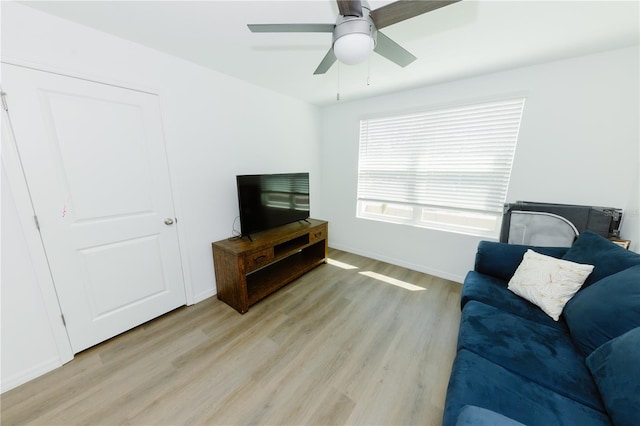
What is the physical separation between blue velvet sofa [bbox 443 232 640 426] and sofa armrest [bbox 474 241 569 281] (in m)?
0.25

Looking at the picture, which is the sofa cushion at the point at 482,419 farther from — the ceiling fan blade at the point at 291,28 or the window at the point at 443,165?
the window at the point at 443,165

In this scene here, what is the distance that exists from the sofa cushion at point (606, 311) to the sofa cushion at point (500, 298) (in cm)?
15

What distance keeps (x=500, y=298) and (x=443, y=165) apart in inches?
65.0

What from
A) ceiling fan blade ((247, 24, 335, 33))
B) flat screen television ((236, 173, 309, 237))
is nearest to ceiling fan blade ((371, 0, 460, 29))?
ceiling fan blade ((247, 24, 335, 33))

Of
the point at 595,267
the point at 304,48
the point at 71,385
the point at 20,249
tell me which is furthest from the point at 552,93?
the point at 71,385

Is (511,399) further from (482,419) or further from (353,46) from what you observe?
(353,46)

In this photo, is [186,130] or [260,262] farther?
[260,262]

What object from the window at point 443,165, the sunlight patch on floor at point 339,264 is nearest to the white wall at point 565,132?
the window at point 443,165

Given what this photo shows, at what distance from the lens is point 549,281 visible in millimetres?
1521

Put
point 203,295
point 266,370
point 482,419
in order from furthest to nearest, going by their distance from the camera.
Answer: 1. point 203,295
2. point 266,370
3. point 482,419

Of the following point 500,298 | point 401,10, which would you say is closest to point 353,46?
point 401,10

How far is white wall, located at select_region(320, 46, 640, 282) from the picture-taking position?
1878 mm

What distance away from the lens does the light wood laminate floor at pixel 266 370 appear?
1339 millimetres

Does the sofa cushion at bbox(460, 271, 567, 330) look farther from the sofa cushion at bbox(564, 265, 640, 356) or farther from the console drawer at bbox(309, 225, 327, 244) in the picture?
the console drawer at bbox(309, 225, 327, 244)
